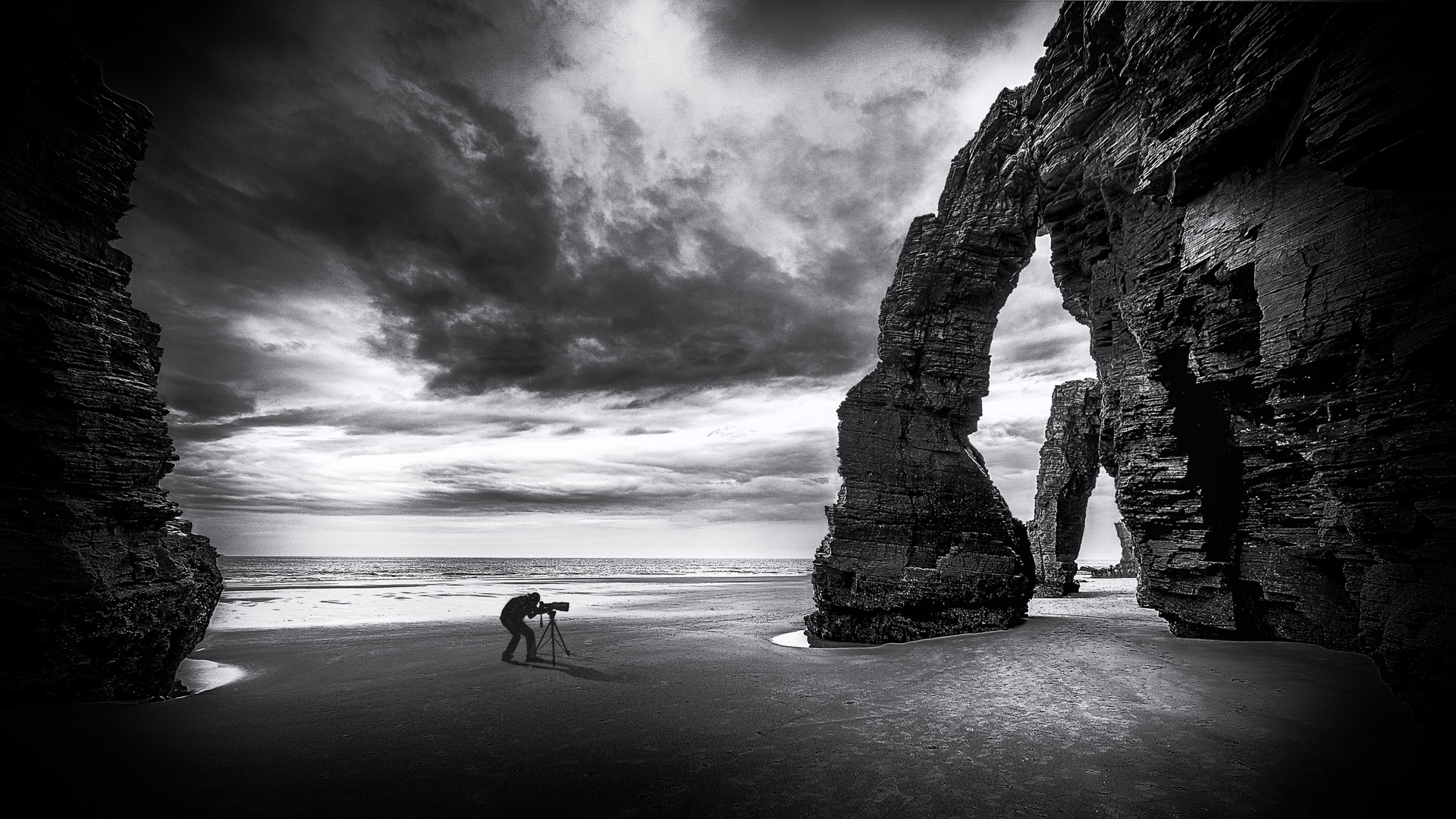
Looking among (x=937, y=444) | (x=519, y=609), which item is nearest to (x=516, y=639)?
(x=519, y=609)

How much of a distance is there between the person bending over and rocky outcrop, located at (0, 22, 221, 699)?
5940 millimetres

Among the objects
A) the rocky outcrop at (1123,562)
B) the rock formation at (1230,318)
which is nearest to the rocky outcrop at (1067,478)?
the rocky outcrop at (1123,562)

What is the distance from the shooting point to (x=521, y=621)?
1370 cm

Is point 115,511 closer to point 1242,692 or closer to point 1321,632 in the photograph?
point 1242,692

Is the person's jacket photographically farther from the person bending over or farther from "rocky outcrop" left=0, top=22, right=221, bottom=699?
"rocky outcrop" left=0, top=22, right=221, bottom=699

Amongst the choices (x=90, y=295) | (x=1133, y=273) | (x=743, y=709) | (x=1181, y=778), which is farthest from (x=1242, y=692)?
(x=90, y=295)

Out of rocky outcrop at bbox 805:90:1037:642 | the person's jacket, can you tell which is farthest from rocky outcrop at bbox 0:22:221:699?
rocky outcrop at bbox 805:90:1037:642

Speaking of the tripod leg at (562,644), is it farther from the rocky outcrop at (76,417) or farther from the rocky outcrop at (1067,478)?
the rocky outcrop at (1067,478)

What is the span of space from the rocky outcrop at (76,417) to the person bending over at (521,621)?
19.5 ft

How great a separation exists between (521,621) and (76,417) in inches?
356

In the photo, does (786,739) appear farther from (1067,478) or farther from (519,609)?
(1067,478)

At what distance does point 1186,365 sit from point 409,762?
51.3 feet

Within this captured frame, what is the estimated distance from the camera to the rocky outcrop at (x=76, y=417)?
8625 mm

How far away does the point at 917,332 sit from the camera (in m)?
17.9
